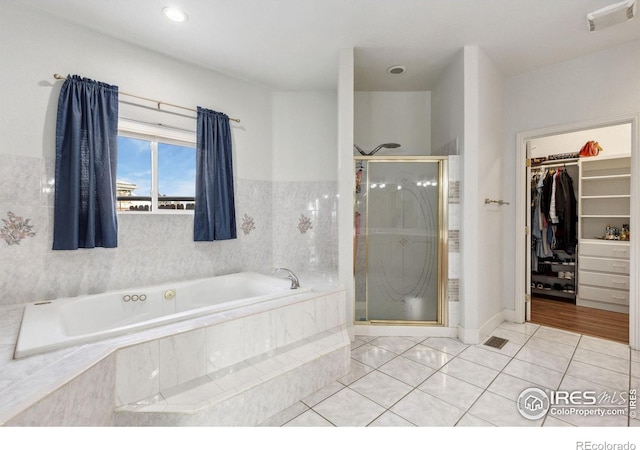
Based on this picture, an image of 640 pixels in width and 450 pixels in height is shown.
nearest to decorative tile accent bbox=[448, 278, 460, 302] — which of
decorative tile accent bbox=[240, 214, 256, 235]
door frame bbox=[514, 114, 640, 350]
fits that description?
door frame bbox=[514, 114, 640, 350]

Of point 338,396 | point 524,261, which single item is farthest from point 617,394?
point 338,396

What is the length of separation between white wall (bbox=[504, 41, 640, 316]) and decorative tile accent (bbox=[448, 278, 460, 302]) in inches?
32.6

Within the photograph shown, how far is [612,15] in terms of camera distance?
1.99m

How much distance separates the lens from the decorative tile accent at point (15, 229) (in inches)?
74.5

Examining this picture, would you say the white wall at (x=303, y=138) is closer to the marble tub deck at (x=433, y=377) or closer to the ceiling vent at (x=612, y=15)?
A: the marble tub deck at (x=433, y=377)

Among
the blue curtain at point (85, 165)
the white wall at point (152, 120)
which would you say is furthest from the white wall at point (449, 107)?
the blue curtain at point (85, 165)

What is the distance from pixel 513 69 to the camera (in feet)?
9.73

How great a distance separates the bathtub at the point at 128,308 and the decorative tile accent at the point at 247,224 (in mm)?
480

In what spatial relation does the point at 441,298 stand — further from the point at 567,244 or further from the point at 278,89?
the point at 278,89

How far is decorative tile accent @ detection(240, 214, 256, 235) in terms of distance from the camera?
123 inches

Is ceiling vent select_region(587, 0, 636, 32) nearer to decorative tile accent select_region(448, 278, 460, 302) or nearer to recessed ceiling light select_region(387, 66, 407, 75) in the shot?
recessed ceiling light select_region(387, 66, 407, 75)

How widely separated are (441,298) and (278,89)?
2805 millimetres

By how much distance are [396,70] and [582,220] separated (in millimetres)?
3194

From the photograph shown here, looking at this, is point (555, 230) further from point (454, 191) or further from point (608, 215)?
point (454, 191)
